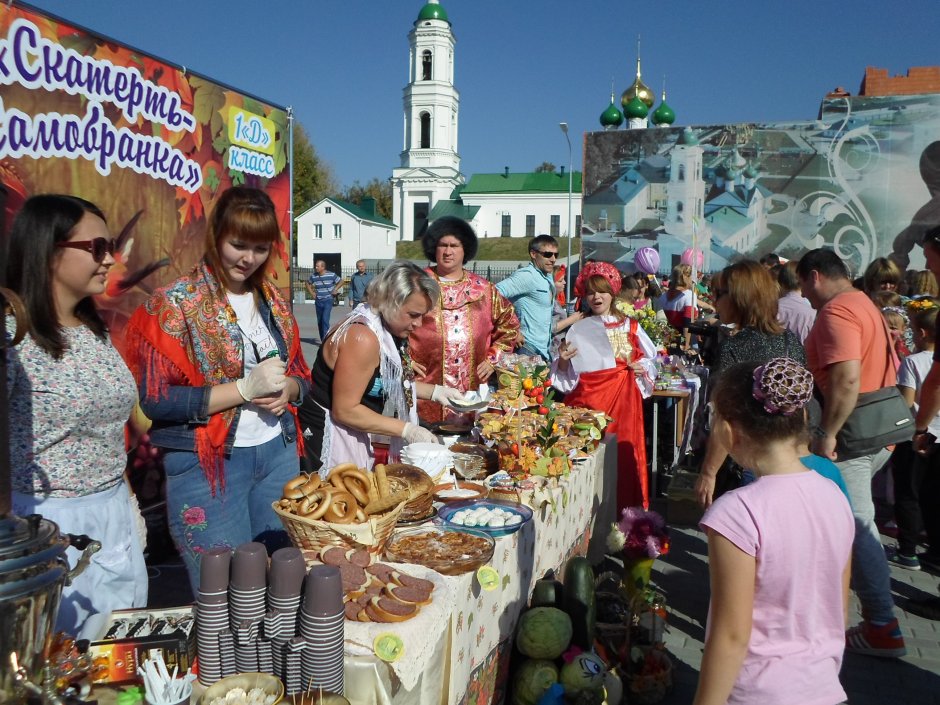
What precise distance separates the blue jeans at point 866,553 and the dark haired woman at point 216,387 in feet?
8.88

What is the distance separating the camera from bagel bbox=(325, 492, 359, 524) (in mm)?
2104

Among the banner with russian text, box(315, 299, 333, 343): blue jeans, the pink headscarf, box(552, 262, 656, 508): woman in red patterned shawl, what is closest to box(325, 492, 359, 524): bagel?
the banner with russian text

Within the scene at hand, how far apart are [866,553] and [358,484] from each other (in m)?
2.59

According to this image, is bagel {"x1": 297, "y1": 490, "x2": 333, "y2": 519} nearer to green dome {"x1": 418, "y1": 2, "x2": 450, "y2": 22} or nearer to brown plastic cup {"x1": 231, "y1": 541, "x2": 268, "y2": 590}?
brown plastic cup {"x1": 231, "y1": 541, "x2": 268, "y2": 590}

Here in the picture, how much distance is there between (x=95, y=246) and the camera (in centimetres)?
202

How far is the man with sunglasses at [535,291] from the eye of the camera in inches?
253

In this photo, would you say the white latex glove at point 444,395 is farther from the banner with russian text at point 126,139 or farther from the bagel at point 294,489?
the banner with russian text at point 126,139

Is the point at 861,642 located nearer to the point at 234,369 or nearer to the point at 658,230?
the point at 234,369

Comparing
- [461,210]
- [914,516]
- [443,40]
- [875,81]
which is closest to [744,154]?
[875,81]

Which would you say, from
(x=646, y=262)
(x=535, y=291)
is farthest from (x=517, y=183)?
(x=535, y=291)

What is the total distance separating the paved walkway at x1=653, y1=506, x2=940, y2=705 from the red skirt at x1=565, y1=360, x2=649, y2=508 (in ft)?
1.94

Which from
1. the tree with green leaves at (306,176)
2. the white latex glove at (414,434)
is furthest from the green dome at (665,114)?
the white latex glove at (414,434)

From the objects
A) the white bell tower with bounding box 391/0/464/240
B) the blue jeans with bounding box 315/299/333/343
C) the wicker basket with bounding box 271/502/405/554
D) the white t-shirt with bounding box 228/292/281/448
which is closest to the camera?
the wicker basket with bounding box 271/502/405/554

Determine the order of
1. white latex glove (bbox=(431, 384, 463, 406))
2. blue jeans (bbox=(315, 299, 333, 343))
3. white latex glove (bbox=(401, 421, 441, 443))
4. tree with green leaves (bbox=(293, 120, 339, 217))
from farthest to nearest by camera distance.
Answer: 1. tree with green leaves (bbox=(293, 120, 339, 217))
2. blue jeans (bbox=(315, 299, 333, 343))
3. white latex glove (bbox=(431, 384, 463, 406))
4. white latex glove (bbox=(401, 421, 441, 443))
